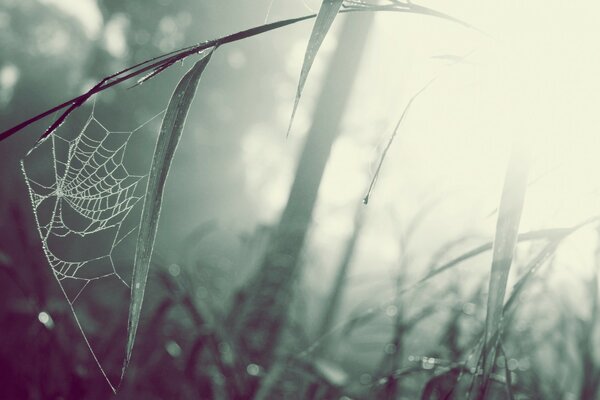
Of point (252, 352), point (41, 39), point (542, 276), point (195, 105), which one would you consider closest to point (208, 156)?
point (195, 105)

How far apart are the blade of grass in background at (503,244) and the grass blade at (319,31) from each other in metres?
0.16

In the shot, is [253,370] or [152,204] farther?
[253,370]

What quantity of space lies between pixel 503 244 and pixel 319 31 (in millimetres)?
197

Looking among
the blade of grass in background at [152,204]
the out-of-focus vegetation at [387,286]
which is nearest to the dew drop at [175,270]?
the out-of-focus vegetation at [387,286]

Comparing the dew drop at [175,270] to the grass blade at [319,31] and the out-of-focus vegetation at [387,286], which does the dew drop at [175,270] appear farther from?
the grass blade at [319,31]

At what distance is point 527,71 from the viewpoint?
390 millimetres

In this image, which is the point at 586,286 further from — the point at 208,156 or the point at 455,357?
the point at 208,156

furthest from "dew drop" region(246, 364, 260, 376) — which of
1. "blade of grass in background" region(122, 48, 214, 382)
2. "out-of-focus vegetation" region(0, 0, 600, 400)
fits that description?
"blade of grass in background" region(122, 48, 214, 382)

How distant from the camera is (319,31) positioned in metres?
0.36

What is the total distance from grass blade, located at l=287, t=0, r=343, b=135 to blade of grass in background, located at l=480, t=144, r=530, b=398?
16 centimetres

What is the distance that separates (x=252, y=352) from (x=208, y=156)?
7164mm

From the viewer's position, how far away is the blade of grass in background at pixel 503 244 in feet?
1.18

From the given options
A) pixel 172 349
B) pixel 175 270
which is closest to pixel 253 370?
pixel 172 349

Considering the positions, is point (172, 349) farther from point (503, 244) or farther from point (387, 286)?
point (503, 244)
